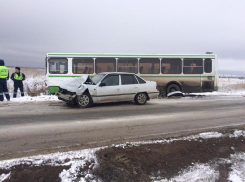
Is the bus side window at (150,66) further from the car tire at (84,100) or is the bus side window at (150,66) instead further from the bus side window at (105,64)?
the car tire at (84,100)

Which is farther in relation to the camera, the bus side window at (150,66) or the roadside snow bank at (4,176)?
the bus side window at (150,66)

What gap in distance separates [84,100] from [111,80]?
164 centimetres

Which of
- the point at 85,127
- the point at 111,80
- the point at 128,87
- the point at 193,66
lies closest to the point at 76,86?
the point at 111,80

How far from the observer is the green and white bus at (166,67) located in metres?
14.7

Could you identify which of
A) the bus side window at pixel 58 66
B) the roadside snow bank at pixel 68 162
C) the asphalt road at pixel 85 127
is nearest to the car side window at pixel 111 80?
the asphalt road at pixel 85 127

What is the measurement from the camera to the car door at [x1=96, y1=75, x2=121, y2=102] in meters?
9.54

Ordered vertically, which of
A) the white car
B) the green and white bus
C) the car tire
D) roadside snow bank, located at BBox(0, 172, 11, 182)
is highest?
the green and white bus

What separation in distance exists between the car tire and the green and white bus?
5.53m

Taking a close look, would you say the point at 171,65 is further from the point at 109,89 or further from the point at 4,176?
the point at 4,176

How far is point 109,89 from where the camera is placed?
9.77 m

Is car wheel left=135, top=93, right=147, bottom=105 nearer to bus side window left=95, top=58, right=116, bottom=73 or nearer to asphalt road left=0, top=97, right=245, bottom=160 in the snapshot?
asphalt road left=0, top=97, right=245, bottom=160

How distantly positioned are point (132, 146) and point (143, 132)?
1367 mm

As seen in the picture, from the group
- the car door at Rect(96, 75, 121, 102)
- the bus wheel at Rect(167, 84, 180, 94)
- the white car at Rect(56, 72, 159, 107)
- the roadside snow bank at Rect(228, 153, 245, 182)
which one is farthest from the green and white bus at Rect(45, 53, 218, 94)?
the roadside snow bank at Rect(228, 153, 245, 182)

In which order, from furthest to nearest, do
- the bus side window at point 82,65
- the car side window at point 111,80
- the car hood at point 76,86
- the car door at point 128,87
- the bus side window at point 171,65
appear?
the bus side window at point 171,65 → the bus side window at point 82,65 → the car door at point 128,87 → the car side window at point 111,80 → the car hood at point 76,86
